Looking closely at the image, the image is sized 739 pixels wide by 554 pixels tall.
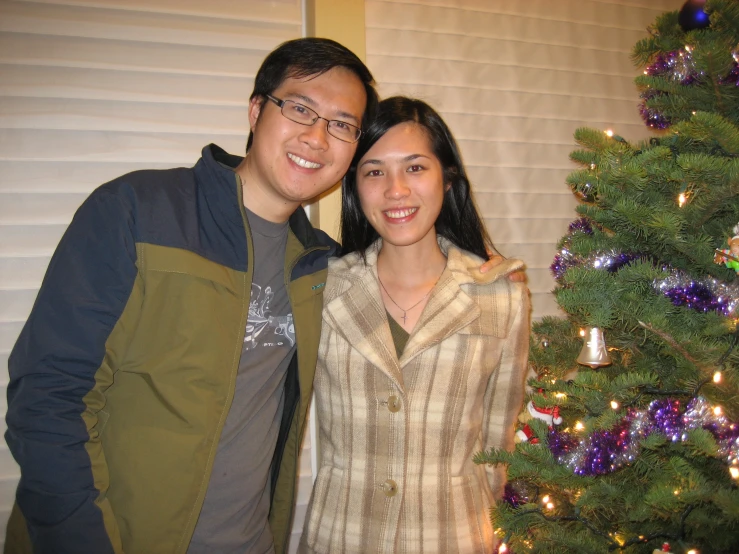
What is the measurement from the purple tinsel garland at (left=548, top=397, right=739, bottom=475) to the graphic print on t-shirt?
0.82m

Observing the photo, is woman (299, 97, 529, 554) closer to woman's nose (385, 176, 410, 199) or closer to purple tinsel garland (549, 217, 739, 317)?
woman's nose (385, 176, 410, 199)

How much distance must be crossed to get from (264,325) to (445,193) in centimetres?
85

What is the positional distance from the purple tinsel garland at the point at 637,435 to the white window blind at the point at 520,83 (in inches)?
57.7

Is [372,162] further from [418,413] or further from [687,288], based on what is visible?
[687,288]

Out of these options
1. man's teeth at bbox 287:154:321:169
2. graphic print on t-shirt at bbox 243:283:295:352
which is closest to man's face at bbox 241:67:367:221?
man's teeth at bbox 287:154:321:169

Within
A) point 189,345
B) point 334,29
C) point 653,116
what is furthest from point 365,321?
point 334,29

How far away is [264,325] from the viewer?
4.73ft

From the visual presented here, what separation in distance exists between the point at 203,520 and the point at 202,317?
0.56 meters

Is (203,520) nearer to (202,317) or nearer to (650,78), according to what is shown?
(202,317)

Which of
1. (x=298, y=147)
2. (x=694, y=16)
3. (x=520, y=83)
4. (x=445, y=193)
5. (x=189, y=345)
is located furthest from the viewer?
(x=520, y=83)

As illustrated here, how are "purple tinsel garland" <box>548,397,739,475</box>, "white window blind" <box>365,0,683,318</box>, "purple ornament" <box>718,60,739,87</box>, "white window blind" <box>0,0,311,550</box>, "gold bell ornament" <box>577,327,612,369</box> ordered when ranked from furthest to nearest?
"white window blind" <box>365,0,683,318</box>, "white window blind" <box>0,0,311,550</box>, "gold bell ornament" <box>577,327,612,369</box>, "purple ornament" <box>718,60,739,87</box>, "purple tinsel garland" <box>548,397,739,475</box>

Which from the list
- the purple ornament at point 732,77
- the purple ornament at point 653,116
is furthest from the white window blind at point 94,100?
the purple ornament at point 732,77

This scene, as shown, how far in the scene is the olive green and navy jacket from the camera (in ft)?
3.45

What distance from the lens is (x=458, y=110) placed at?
7.34 feet
